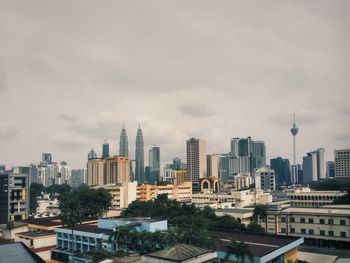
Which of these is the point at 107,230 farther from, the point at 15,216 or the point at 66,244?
the point at 15,216

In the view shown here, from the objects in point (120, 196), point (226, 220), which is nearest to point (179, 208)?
point (226, 220)

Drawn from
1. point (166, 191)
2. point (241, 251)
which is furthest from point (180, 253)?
point (166, 191)

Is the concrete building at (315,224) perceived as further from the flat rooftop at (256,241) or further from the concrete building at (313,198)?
the concrete building at (313,198)

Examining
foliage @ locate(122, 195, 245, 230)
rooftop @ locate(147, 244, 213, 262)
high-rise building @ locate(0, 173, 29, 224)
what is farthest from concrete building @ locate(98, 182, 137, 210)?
rooftop @ locate(147, 244, 213, 262)

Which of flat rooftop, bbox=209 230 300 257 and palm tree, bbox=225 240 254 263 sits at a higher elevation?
palm tree, bbox=225 240 254 263

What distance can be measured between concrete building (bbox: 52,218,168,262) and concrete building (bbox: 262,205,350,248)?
35473mm

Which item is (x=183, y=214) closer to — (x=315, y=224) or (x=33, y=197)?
(x=315, y=224)

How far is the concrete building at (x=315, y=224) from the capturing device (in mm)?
76625

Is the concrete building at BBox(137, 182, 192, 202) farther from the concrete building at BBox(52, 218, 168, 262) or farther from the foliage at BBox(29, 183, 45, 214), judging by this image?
the concrete building at BBox(52, 218, 168, 262)

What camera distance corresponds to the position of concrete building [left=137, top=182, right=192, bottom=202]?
497 feet

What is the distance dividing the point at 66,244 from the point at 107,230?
37.6 feet

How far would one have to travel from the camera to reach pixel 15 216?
112625 millimetres

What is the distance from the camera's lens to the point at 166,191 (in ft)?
518

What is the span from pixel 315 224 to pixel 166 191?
8604cm
